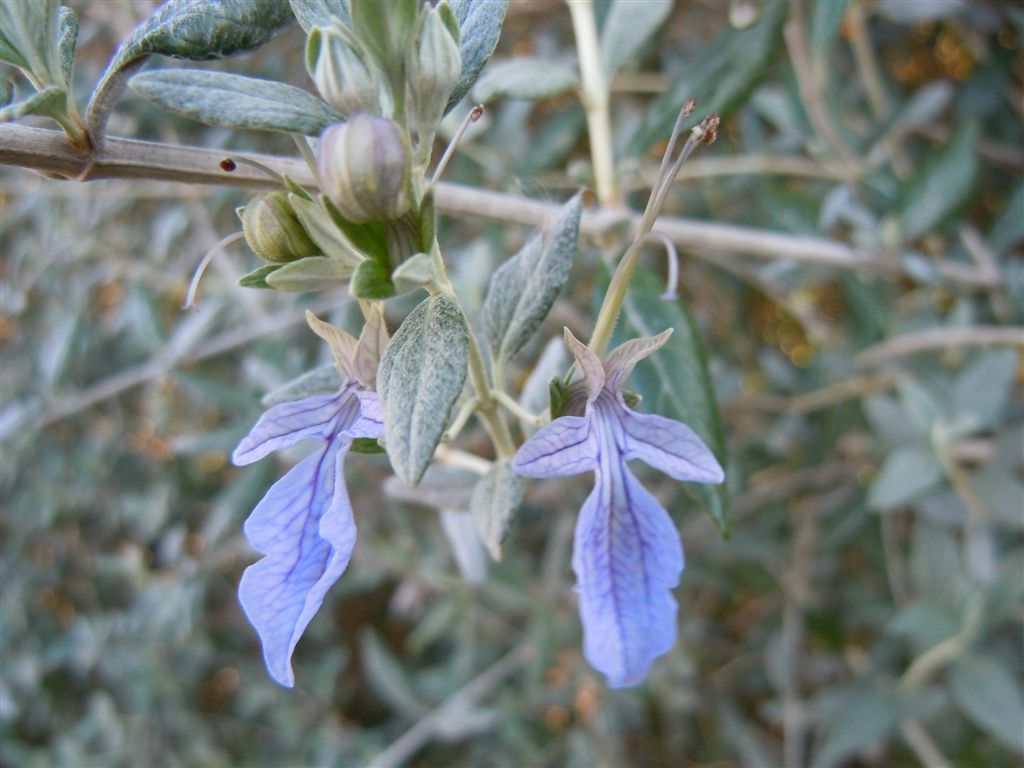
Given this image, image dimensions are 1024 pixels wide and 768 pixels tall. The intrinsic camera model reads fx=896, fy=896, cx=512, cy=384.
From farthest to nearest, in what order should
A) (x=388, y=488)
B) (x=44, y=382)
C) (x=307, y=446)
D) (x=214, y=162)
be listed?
(x=44, y=382), (x=307, y=446), (x=388, y=488), (x=214, y=162)

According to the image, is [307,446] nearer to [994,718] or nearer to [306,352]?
[306,352]

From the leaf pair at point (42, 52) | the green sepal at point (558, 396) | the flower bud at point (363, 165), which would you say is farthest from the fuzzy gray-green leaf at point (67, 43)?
the green sepal at point (558, 396)

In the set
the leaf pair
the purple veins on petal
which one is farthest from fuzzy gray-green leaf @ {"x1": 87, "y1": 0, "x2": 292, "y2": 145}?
the purple veins on petal

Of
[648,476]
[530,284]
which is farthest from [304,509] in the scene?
[648,476]

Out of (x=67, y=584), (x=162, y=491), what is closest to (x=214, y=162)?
(x=162, y=491)

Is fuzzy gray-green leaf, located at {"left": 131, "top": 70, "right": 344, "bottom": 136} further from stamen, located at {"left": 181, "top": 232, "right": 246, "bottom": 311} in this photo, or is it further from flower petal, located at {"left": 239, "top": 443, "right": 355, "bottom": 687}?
flower petal, located at {"left": 239, "top": 443, "right": 355, "bottom": 687}

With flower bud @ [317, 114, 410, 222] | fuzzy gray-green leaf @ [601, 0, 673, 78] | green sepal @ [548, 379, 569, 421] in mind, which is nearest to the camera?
flower bud @ [317, 114, 410, 222]

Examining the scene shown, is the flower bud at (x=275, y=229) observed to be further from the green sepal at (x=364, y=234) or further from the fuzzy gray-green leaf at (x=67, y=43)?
the fuzzy gray-green leaf at (x=67, y=43)
